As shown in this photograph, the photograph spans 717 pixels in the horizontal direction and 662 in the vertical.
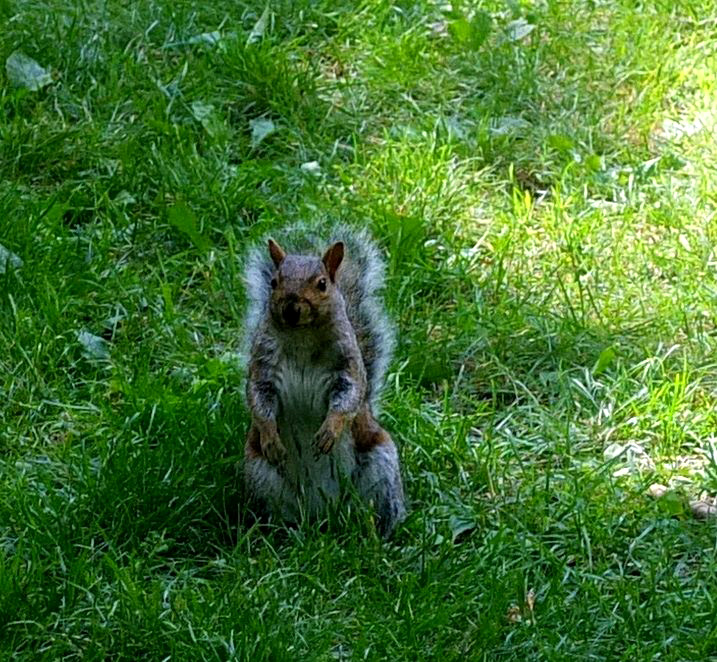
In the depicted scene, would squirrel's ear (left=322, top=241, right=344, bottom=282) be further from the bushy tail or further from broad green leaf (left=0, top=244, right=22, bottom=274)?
A: broad green leaf (left=0, top=244, right=22, bottom=274)

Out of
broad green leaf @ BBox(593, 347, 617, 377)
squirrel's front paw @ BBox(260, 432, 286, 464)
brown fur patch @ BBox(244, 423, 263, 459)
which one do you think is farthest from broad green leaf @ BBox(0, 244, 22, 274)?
broad green leaf @ BBox(593, 347, 617, 377)

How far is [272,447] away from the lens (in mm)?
3439

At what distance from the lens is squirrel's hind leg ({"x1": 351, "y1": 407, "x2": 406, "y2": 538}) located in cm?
351

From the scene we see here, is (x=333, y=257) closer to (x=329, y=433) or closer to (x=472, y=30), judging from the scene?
(x=329, y=433)

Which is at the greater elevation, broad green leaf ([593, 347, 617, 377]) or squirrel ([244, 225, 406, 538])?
squirrel ([244, 225, 406, 538])

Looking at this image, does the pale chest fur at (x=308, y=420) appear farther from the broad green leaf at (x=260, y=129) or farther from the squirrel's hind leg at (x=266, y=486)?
the broad green leaf at (x=260, y=129)

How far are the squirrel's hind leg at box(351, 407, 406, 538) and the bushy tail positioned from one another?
12 cm

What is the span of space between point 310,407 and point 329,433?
12 cm

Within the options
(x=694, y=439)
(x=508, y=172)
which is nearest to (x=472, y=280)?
(x=508, y=172)

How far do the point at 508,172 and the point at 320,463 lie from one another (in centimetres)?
168

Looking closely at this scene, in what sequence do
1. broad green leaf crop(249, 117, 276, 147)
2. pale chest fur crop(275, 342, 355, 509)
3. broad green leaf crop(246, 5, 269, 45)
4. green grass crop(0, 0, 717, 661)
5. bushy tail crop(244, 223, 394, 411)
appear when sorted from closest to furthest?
green grass crop(0, 0, 717, 661) < pale chest fur crop(275, 342, 355, 509) < bushy tail crop(244, 223, 394, 411) < broad green leaf crop(249, 117, 276, 147) < broad green leaf crop(246, 5, 269, 45)

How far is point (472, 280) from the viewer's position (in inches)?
177

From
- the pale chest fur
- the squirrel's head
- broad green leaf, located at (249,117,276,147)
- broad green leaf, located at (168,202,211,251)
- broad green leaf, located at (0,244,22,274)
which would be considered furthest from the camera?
broad green leaf, located at (249,117,276,147)

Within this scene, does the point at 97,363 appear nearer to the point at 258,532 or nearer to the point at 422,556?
the point at 258,532
